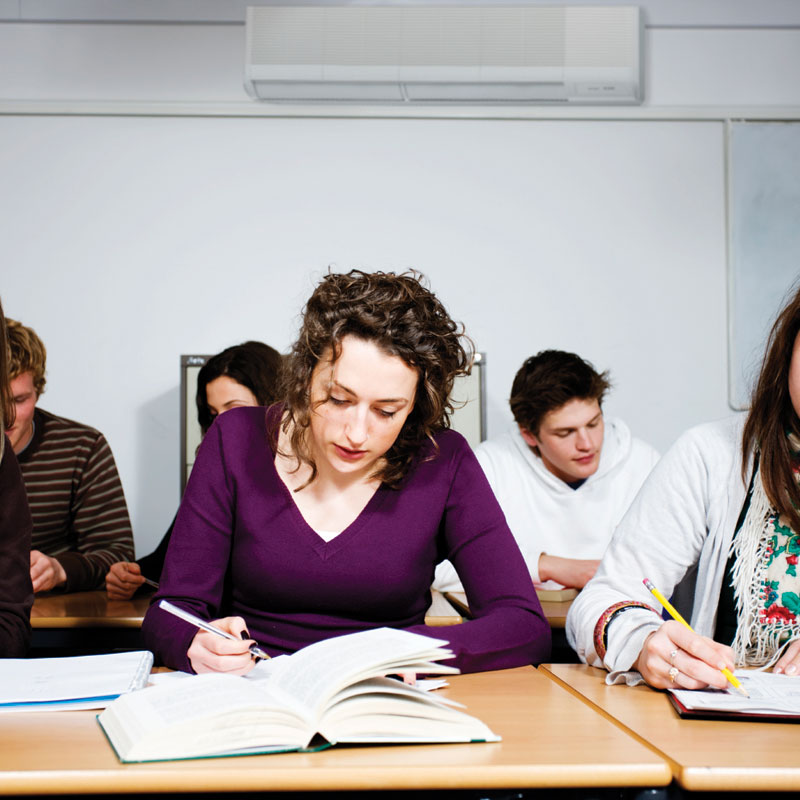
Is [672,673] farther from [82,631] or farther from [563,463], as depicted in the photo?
[563,463]

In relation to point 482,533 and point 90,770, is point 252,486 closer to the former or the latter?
point 482,533

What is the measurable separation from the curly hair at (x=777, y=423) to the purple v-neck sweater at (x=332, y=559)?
15.9 inches

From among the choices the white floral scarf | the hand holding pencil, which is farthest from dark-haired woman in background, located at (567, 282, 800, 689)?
the hand holding pencil


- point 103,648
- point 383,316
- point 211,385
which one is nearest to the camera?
point 383,316

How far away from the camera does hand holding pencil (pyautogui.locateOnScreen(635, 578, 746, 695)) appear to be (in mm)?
1096

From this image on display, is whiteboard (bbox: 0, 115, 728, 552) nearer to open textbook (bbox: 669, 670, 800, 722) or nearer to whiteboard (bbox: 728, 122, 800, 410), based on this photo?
whiteboard (bbox: 728, 122, 800, 410)

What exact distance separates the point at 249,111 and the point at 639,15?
1458 mm

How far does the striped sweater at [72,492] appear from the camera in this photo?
2500mm

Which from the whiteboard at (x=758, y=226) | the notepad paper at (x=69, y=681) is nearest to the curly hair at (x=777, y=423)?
the notepad paper at (x=69, y=681)

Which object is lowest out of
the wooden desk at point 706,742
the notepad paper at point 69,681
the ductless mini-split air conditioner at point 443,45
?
the wooden desk at point 706,742

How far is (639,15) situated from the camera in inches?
127

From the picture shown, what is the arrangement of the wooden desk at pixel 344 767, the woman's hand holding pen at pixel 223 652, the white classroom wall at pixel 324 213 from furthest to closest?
the white classroom wall at pixel 324 213 → the woman's hand holding pen at pixel 223 652 → the wooden desk at pixel 344 767

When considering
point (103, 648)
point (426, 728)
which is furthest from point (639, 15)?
point (426, 728)

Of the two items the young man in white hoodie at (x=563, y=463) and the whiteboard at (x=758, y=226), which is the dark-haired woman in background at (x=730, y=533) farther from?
the whiteboard at (x=758, y=226)
